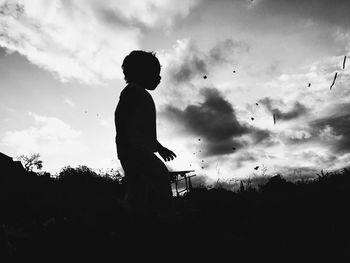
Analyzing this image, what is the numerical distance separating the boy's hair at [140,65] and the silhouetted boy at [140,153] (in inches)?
6.3

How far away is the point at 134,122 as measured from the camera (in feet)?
11.3

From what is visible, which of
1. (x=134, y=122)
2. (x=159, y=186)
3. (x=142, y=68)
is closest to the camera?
(x=159, y=186)

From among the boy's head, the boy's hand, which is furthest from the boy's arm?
the boy's head

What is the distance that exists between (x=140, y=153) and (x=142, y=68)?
1.27 metres

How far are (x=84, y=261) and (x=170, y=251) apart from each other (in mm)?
619

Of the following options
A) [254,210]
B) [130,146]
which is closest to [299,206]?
[254,210]

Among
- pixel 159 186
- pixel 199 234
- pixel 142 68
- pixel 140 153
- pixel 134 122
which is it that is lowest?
pixel 199 234

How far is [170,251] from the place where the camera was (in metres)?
2.04

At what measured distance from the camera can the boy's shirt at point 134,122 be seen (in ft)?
11.3

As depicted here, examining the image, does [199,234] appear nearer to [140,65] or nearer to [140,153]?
[140,153]

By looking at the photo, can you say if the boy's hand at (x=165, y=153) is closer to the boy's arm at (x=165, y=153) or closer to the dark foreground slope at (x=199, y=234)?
the boy's arm at (x=165, y=153)

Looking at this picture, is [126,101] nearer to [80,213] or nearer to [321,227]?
[80,213]

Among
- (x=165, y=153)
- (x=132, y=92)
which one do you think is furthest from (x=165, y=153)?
(x=132, y=92)

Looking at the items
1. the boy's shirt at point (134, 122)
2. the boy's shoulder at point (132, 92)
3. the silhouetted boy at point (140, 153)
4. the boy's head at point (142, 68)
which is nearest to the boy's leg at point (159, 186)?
the silhouetted boy at point (140, 153)
